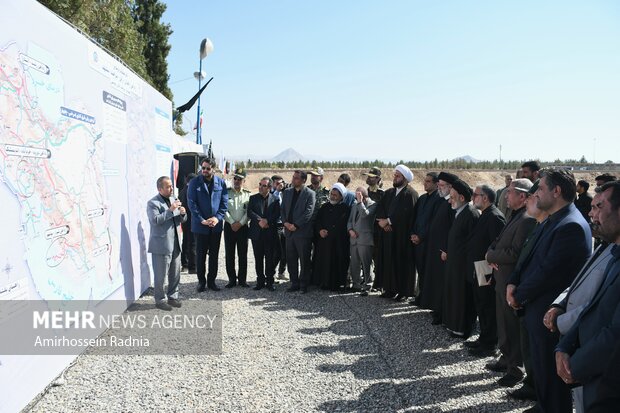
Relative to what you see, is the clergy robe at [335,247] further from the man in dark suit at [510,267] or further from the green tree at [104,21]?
the green tree at [104,21]

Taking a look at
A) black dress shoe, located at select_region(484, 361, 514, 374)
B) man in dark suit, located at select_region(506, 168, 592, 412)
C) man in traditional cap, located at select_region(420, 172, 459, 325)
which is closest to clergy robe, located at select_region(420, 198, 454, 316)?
man in traditional cap, located at select_region(420, 172, 459, 325)

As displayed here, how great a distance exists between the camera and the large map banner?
125 inches

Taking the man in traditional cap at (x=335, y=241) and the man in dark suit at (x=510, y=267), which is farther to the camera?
the man in traditional cap at (x=335, y=241)

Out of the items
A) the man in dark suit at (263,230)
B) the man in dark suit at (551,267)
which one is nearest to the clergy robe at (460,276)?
the man in dark suit at (551,267)

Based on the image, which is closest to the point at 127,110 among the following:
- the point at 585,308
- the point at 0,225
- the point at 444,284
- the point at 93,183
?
the point at 93,183

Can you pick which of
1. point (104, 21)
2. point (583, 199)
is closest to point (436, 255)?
point (583, 199)

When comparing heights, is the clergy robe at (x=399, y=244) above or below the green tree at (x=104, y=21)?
below

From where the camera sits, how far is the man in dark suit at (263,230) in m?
7.53

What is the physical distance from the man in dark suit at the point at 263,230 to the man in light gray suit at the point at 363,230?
1.41 meters

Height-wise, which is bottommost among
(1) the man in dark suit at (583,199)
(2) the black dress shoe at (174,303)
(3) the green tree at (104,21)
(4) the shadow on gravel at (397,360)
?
(4) the shadow on gravel at (397,360)

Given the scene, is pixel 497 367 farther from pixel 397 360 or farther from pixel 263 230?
pixel 263 230

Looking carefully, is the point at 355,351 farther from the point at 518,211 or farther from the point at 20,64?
the point at 20,64

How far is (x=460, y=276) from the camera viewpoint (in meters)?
5.05

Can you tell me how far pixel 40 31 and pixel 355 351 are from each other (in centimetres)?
439
